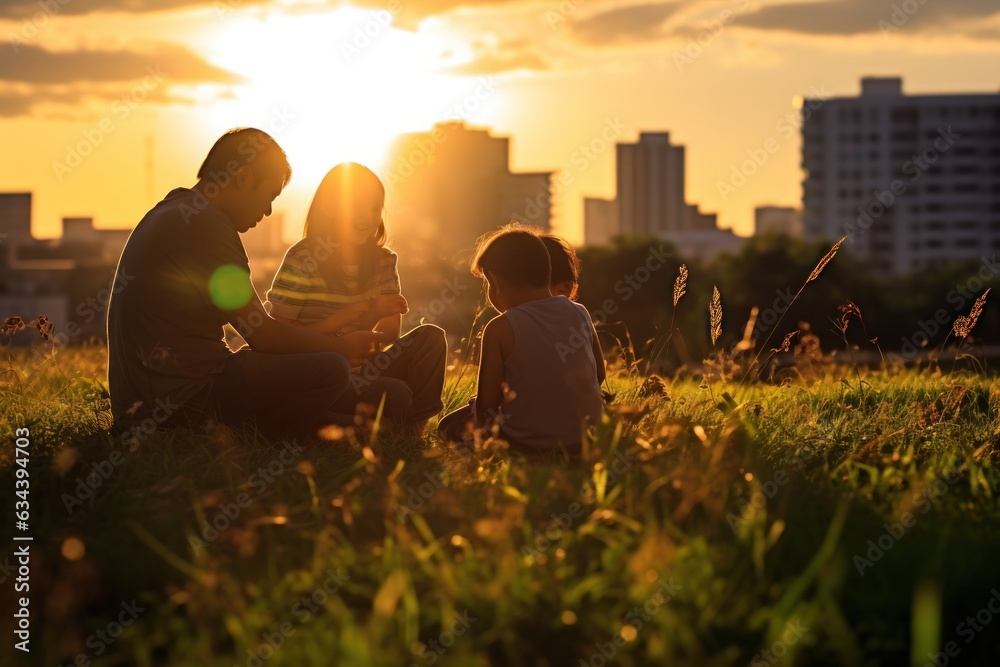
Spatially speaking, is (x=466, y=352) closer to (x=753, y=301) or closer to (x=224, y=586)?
(x=224, y=586)

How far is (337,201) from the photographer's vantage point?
18.9 ft

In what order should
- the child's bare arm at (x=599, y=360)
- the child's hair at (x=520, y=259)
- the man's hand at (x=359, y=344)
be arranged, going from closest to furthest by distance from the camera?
the child's hair at (x=520, y=259), the child's bare arm at (x=599, y=360), the man's hand at (x=359, y=344)

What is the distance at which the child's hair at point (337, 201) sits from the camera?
5.75m

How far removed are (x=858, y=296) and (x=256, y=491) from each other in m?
65.7

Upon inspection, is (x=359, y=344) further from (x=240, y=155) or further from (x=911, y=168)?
(x=911, y=168)

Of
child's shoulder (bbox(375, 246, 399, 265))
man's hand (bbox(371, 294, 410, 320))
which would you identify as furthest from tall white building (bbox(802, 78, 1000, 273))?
man's hand (bbox(371, 294, 410, 320))

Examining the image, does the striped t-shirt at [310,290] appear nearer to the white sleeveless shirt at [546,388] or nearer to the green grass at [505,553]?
the green grass at [505,553]

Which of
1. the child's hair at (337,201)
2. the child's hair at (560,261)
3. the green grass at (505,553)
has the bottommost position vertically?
the green grass at (505,553)

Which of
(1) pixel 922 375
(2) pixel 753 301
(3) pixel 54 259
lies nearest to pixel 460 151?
(3) pixel 54 259

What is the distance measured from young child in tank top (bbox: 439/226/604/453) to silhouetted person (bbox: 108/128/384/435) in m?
0.78


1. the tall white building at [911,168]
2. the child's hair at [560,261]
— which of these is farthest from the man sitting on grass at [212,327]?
the tall white building at [911,168]

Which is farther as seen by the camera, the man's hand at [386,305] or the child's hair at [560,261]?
the man's hand at [386,305]

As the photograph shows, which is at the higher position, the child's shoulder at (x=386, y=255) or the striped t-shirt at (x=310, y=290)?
the child's shoulder at (x=386, y=255)

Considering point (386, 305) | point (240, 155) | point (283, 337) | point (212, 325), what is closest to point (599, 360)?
point (386, 305)
